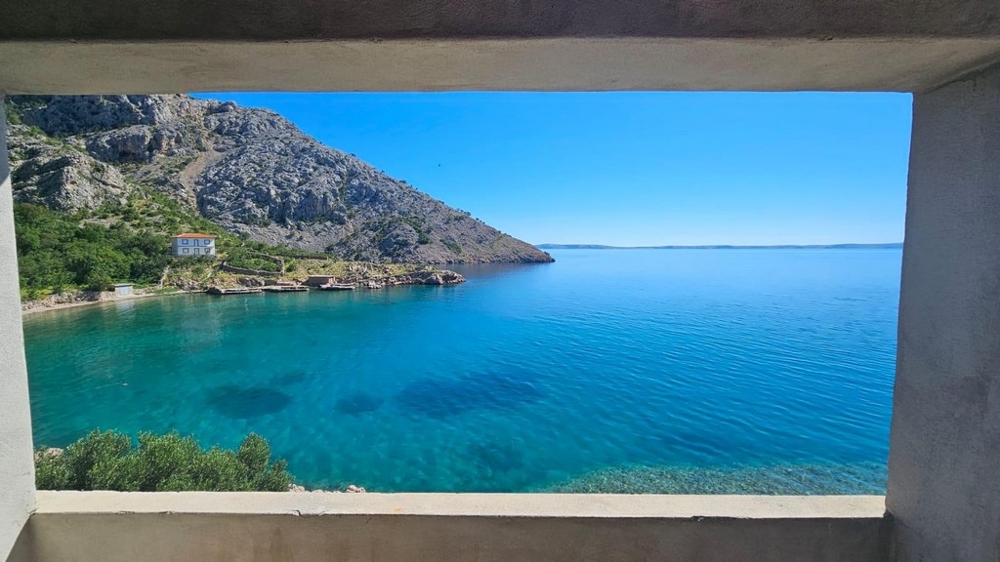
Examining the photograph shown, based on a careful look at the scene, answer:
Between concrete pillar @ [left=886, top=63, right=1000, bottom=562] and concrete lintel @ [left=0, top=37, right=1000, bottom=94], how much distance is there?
215 mm

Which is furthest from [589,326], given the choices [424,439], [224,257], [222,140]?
[222,140]

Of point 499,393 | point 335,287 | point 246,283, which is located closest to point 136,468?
point 499,393

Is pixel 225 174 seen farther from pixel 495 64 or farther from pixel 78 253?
pixel 495 64

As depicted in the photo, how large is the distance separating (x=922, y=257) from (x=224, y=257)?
187 ft

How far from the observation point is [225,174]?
63781mm

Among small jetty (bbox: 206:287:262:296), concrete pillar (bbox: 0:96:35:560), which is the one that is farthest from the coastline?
concrete pillar (bbox: 0:96:35:560)

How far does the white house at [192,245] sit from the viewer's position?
43.1 meters

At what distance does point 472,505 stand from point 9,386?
1785mm

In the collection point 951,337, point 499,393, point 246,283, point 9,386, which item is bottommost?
point 499,393

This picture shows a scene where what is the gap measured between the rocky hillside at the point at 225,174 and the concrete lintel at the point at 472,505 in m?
58.0

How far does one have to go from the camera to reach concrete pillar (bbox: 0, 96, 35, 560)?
1401mm

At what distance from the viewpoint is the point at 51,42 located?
3.65ft

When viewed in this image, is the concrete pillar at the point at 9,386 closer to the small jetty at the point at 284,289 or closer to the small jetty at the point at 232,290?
the small jetty at the point at 232,290

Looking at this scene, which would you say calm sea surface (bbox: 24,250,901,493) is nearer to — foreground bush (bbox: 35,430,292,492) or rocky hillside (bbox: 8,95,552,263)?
foreground bush (bbox: 35,430,292,492)
